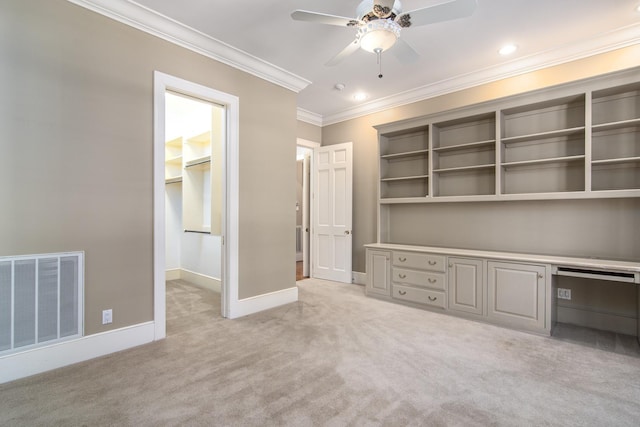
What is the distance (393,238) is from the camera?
4.68 metres

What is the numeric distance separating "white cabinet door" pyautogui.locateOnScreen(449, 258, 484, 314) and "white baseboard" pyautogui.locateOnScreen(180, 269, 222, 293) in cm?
311

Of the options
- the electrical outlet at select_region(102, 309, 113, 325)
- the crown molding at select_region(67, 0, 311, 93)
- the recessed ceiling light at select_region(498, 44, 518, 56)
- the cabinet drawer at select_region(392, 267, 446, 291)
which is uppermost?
the recessed ceiling light at select_region(498, 44, 518, 56)

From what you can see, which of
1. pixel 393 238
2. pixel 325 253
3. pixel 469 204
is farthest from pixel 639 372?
pixel 325 253

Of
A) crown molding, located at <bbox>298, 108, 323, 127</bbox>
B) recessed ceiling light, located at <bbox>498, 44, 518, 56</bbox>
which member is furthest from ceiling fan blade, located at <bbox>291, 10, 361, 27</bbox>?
crown molding, located at <bbox>298, 108, 323, 127</bbox>

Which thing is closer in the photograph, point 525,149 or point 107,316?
point 107,316

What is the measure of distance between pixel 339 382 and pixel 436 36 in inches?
128

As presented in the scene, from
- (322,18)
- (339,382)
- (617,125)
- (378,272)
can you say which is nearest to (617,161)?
(617,125)

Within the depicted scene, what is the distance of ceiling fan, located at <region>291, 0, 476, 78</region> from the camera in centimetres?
199

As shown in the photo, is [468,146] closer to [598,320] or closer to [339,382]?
[598,320]

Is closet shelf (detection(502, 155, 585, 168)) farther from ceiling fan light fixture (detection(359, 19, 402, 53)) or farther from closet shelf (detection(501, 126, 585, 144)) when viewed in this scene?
ceiling fan light fixture (detection(359, 19, 402, 53))

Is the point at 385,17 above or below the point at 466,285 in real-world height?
above

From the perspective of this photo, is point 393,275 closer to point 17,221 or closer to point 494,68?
point 494,68

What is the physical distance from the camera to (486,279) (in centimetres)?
329

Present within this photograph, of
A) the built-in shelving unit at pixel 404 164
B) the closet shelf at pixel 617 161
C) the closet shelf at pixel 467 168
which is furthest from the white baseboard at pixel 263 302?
the closet shelf at pixel 617 161
